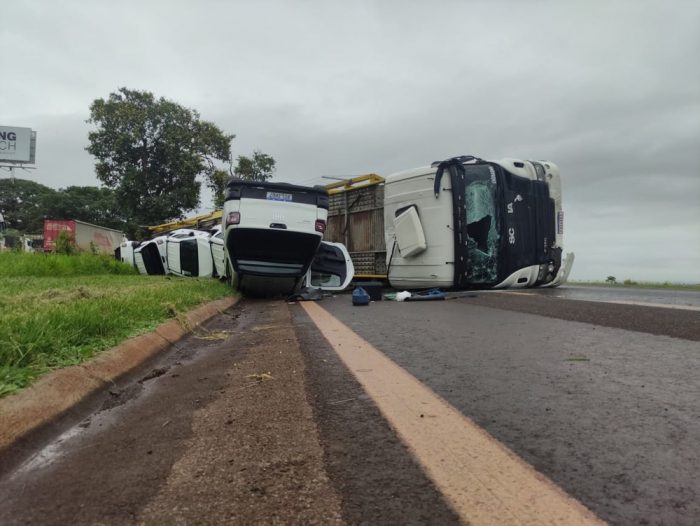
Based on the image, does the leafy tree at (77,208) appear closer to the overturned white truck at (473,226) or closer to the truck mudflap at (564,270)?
the overturned white truck at (473,226)

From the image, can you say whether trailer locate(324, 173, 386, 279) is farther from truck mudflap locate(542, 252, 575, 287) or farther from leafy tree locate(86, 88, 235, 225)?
leafy tree locate(86, 88, 235, 225)

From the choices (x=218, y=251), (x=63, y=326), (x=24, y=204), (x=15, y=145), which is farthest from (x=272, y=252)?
(x=15, y=145)

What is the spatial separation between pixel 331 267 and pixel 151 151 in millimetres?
19592

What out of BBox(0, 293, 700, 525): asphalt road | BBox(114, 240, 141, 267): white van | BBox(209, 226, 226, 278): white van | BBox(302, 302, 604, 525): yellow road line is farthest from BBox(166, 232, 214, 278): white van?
BBox(302, 302, 604, 525): yellow road line

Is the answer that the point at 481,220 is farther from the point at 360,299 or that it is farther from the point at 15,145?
the point at 15,145

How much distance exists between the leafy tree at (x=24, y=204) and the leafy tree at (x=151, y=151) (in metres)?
32.9

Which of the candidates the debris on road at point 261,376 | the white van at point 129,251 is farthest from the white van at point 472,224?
the white van at point 129,251

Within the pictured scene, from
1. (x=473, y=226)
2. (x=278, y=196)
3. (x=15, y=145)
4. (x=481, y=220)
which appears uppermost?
(x=15, y=145)

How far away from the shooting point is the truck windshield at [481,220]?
10.6 m

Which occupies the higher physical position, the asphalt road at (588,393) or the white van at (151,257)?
the white van at (151,257)

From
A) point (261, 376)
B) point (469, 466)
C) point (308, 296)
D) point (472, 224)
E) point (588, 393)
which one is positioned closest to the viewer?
point (469, 466)

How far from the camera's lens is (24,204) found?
55875 millimetres

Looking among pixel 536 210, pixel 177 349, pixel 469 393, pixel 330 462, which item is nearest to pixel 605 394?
pixel 469 393

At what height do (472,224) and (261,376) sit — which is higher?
(472,224)
